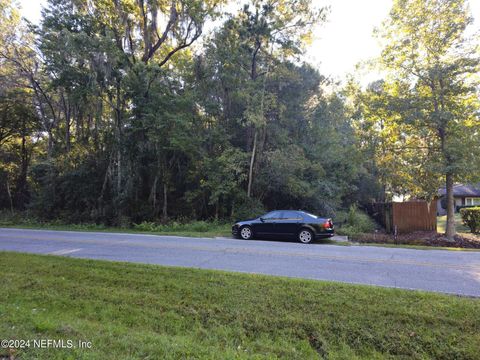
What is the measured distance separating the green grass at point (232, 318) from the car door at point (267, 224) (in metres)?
6.39

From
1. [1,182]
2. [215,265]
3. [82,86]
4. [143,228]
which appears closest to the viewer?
[215,265]

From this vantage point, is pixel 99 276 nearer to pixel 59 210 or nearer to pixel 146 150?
pixel 146 150

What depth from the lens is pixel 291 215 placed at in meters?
11.6

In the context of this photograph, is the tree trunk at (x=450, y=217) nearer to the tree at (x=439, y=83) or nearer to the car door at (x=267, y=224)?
the tree at (x=439, y=83)

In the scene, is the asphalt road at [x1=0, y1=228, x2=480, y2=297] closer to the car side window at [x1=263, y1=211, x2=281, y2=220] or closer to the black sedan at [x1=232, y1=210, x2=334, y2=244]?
the black sedan at [x1=232, y1=210, x2=334, y2=244]

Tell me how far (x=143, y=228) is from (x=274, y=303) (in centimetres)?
1232

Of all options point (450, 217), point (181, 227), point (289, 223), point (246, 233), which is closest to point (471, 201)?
point (450, 217)

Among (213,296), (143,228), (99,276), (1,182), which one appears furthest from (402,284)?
(1,182)

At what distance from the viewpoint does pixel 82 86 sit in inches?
651

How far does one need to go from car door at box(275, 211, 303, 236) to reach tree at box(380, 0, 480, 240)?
6716 millimetres

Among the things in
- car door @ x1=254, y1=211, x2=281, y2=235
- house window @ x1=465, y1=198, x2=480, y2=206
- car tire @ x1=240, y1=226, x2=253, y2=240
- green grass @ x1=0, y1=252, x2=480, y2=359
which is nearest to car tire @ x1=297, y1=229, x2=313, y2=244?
car door @ x1=254, y1=211, x2=281, y2=235

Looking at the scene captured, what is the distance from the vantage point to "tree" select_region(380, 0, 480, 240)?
40.1ft

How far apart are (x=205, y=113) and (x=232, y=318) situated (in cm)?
1544

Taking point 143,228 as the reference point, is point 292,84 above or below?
above
